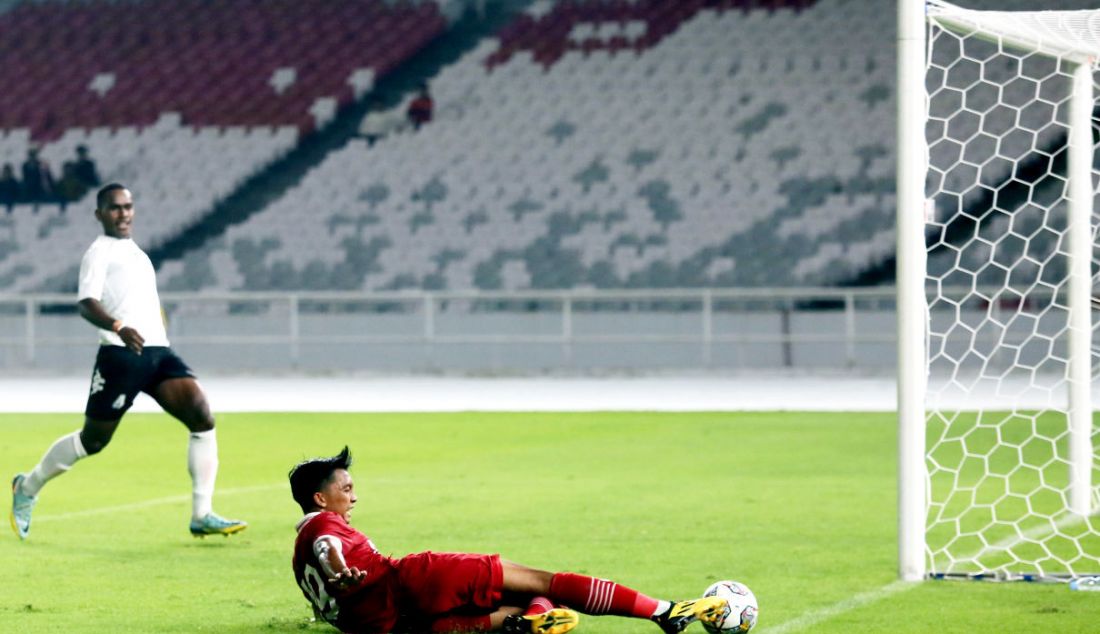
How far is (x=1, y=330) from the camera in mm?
26500

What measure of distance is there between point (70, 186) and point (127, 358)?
78.0ft

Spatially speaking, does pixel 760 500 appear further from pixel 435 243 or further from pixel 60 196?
pixel 60 196


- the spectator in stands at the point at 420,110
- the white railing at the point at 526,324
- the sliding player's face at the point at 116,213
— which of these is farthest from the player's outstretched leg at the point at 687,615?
the spectator in stands at the point at 420,110

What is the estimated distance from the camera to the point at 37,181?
3123 centimetres

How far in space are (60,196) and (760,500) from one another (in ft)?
76.7

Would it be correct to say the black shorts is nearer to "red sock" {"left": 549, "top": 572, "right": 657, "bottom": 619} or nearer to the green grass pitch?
the green grass pitch

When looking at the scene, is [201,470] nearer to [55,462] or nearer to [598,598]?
[55,462]

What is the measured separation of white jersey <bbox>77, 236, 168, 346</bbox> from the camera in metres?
8.40

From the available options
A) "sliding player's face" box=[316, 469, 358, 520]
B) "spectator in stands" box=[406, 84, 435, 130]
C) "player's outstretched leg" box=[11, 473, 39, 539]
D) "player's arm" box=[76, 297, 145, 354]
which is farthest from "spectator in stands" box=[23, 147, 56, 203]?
"sliding player's face" box=[316, 469, 358, 520]

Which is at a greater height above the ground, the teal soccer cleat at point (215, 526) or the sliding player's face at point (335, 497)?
the sliding player's face at point (335, 497)

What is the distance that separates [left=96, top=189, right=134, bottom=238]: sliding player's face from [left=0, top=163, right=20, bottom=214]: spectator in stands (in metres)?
23.7

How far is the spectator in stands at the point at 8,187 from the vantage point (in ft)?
102

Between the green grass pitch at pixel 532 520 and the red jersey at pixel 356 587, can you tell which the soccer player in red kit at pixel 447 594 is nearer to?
the red jersey at pixel 356 587

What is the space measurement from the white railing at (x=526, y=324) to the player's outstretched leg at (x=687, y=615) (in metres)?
17.4
